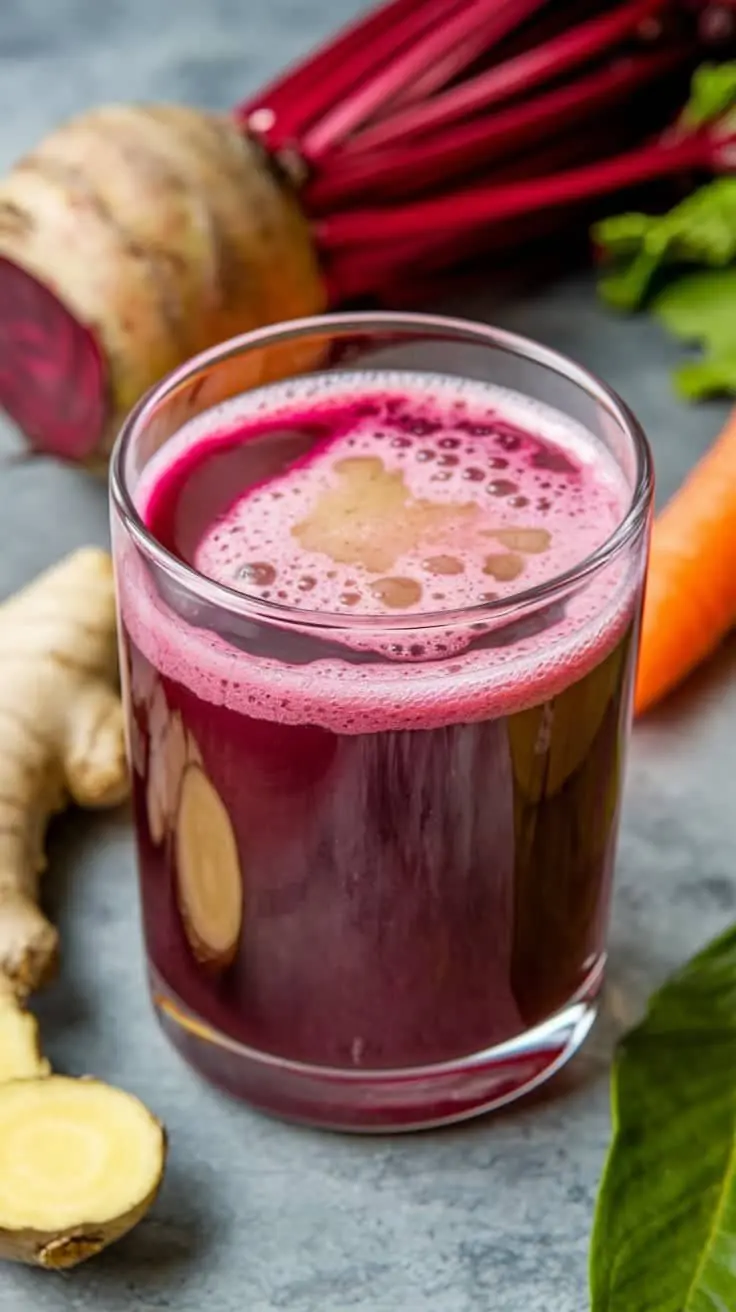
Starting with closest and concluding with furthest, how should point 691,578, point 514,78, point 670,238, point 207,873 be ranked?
point 207,873 < point 691,578 < point 670,238 < point 514,78

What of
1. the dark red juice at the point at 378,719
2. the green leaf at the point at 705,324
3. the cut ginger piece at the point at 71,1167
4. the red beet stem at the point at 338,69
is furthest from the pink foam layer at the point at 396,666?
the red beet stem at the point at 338,69

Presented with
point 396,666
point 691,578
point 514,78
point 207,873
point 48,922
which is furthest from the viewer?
point 514,78

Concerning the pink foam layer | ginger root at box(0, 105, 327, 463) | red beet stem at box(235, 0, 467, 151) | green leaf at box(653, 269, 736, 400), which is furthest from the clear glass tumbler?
red beet stem at box(235, 0, 467, 151)

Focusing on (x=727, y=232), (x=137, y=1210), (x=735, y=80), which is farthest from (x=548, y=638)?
(x=735, y=80)

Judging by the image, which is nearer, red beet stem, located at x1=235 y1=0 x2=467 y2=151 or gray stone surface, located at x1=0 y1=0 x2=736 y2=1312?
gray stone surface, located at x1=0 y1=0 x2=736 y2=1312

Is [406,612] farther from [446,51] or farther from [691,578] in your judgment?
[446,51]

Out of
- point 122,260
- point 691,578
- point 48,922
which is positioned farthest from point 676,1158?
point 122,260

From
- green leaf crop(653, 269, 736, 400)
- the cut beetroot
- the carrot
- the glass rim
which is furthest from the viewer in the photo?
green leaf crop(653, 269, 736, 400)

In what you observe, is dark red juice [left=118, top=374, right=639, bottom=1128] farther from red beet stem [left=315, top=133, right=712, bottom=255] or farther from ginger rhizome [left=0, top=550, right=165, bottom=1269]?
red beet stem [left=315, top=133, right=712, bottom=255]
